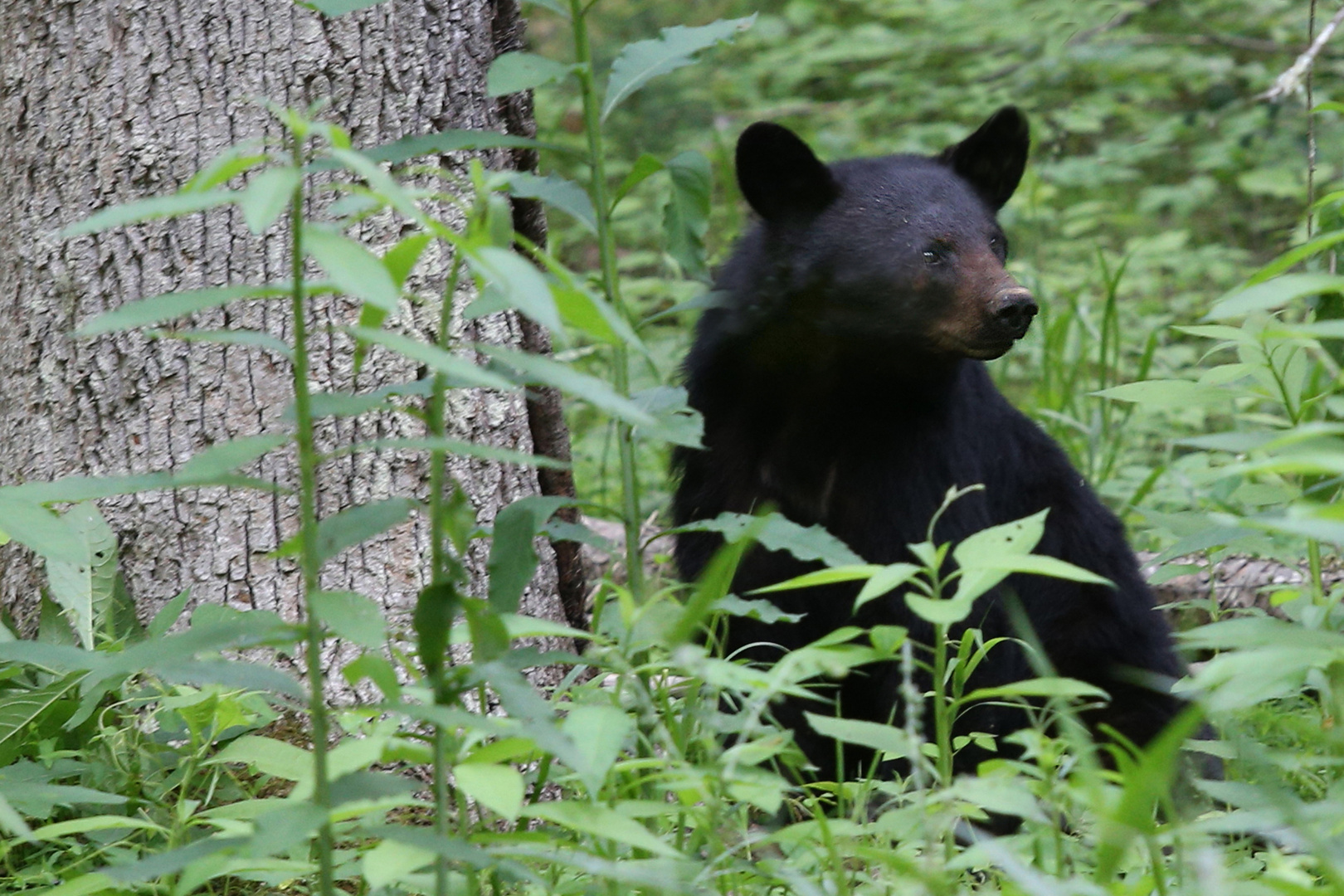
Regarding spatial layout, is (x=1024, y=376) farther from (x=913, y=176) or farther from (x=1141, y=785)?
(x=1141, y=785)

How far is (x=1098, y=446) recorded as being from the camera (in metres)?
4.44

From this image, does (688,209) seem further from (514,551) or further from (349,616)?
(349,616)

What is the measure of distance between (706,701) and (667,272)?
14.4ft

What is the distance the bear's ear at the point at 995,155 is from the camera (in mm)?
3375

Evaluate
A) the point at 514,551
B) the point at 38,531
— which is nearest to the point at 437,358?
the point at 514,551

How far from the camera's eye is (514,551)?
63.9 inches

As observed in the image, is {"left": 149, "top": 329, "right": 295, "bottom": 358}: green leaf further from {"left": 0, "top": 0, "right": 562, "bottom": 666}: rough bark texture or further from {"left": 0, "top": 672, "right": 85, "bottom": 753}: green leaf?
{"left": 0, "top": 0, "right": 562, "bottom": 666}: rough bark texture

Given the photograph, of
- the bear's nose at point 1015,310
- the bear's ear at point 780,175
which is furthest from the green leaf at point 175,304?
the bear's ear at point 780,175

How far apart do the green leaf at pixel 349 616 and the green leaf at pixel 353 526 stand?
5cm

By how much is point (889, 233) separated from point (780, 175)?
0.32 metres

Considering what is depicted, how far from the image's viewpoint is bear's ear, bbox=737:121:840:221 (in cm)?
322

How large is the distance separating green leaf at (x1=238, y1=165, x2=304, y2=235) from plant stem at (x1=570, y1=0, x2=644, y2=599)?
591 mm

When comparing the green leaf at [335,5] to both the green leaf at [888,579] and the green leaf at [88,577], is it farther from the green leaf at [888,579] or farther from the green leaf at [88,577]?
the green leaf at [88,577]

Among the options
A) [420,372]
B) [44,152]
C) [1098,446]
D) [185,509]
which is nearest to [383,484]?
[420,372]
